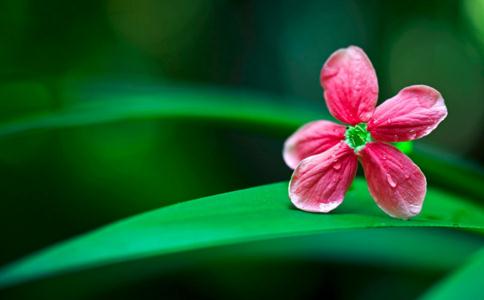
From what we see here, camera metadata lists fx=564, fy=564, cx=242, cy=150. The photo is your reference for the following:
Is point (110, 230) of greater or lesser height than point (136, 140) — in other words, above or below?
below

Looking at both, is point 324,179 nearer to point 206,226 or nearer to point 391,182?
point 391,182

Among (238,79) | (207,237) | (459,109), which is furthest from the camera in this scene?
(238,79)

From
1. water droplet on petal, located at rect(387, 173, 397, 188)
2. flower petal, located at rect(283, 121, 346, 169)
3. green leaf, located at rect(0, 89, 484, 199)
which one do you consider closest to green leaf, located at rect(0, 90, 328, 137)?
green leaf, located at rect(0, 89, 484, 199)

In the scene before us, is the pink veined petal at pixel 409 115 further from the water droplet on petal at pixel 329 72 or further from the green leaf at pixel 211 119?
the green leaf at pixel 211 119

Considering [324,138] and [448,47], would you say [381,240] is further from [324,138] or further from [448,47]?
[448,47]

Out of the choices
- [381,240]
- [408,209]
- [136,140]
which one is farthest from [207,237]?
[136,140]

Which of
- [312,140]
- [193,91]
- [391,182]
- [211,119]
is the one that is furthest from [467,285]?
[193,91]

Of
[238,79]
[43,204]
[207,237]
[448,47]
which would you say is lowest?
[207,237]
